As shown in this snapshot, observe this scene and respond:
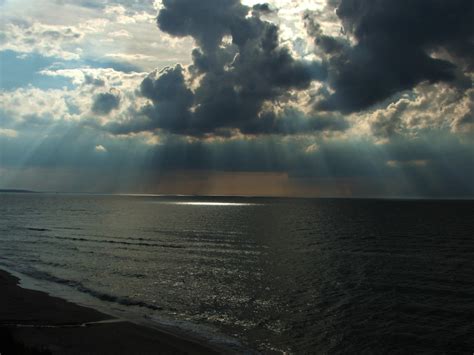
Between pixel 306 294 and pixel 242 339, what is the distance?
10676 millimetres

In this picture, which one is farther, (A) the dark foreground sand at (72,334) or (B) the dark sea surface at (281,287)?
(B) the dark sea surface at (281,287)

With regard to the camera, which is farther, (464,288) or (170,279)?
(170,279)

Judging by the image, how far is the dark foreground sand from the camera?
19828mm

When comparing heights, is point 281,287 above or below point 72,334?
above

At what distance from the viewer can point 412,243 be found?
6166 cm

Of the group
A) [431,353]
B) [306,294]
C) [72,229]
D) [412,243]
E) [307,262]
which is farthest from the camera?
[72,229]

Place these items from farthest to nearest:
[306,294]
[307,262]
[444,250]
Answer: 1. [444,250]
2. [307,262]
3. [306,294]

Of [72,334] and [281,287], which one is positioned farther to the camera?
[281,287]

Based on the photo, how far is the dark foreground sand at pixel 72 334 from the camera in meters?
19.8

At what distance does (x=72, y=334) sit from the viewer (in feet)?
73.6

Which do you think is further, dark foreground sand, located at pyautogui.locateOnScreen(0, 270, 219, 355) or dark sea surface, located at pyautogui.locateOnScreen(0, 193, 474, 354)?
dark sea surface, located at pyautogui.locateOnScreen(0, 193, 474, 354)

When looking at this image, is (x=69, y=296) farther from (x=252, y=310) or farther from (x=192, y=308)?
(x=252, y=310)

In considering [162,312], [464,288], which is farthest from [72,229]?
[464,288]

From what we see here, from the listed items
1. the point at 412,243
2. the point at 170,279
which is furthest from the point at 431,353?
the point at 412,243
